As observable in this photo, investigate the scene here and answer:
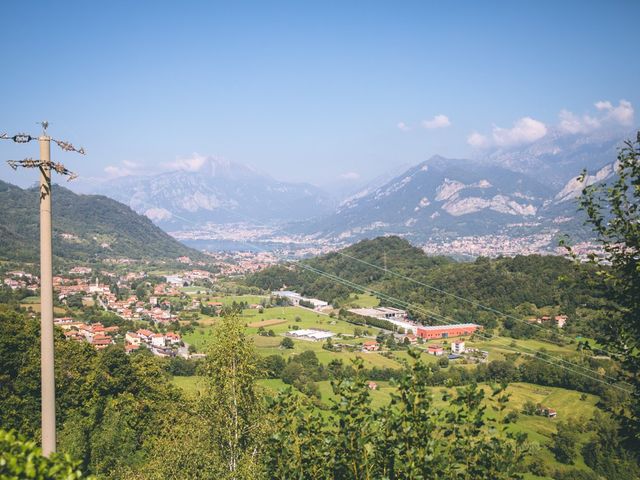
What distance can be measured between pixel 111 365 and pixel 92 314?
102 feet

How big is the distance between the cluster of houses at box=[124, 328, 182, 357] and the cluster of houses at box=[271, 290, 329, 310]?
70.6 feet

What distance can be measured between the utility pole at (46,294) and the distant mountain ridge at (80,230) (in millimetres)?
71830

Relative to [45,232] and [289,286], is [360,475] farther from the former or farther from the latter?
[289,286]

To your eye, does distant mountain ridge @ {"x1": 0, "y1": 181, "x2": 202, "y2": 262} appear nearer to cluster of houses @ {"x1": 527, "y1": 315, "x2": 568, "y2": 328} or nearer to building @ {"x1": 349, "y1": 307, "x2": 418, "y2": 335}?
building @ {"x1": 349, "y1": 307, "x2": 418, "y2": 335}

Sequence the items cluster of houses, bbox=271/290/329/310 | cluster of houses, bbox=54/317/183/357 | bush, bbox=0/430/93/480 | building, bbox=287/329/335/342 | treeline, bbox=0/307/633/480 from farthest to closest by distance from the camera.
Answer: cluster of houses, bbox=271/290/329/310
building, bbox=287/329/335/342
cluster of houses, bbox=54/317/183/357
treeline, bbox=0/307/633/480
bush, bbox=0/430/93/480

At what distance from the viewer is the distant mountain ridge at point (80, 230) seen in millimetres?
81625

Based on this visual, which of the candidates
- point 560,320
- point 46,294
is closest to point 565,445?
point 46,294

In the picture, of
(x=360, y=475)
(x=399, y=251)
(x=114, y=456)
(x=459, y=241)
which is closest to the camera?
(x=360, y=475)

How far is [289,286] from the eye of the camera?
2938 inches

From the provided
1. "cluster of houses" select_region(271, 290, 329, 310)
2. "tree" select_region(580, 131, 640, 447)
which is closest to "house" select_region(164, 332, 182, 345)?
"cluster of houses" select_region(271, 290, 329, 310)

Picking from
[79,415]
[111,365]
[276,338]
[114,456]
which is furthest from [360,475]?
[276,338]

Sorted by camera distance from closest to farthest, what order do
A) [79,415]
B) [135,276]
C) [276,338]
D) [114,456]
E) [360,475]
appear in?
[360,475]
[114,456]
[79,415]
[276,338]
[135,276]

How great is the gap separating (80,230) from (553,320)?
101 metres

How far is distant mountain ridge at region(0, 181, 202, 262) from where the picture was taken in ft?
268
